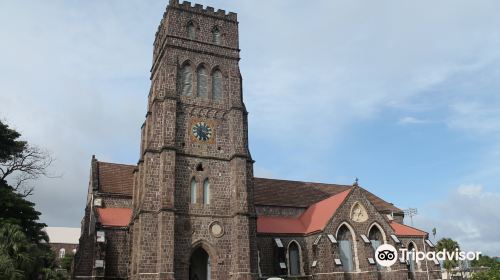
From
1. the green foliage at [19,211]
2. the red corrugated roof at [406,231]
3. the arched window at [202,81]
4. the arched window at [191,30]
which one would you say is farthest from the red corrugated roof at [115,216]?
the red corrugated roof at [406,231]

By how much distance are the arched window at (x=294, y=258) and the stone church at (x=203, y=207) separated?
9cm

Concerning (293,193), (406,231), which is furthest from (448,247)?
(293,193)

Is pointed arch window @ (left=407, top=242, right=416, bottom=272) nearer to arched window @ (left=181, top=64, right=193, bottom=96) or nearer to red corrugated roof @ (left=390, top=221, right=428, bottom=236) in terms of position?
red corrugated roof @ (left=390, top=221, right=428, bottom=236)

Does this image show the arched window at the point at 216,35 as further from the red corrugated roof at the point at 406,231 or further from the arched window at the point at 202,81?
the red corrugated roof at the point at 406,231

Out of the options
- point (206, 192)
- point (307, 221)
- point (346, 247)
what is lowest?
point (346, 247)

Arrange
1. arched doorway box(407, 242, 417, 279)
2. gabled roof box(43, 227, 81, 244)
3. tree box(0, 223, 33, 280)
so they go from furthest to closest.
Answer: gabled roof box(43, 227, 81, 244) → arched doorway box(407, 242, 417, 279) → tree box(0, 223, 33, 280)

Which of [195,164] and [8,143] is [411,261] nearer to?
A: [195,164]

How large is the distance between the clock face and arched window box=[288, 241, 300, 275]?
38.8 feet

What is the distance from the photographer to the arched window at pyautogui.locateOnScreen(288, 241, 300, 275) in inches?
1393

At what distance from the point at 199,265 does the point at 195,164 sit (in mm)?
7177

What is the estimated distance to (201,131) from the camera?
32.2 m

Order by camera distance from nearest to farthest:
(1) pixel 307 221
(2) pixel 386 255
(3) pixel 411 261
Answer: (2) pixel 386 255 → (1) pixel 307 221 → (3) pixel 411 261

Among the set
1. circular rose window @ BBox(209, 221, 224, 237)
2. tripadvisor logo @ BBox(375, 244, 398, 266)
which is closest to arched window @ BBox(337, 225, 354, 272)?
tripadvisor logo @ BBox(375, 244, 398, 266)

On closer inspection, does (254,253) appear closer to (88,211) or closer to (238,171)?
(238,171)
